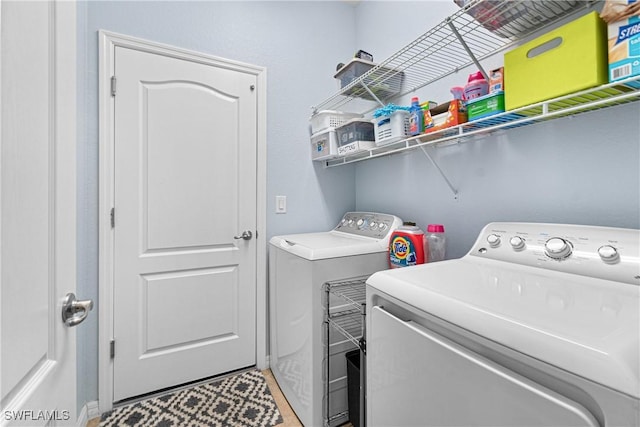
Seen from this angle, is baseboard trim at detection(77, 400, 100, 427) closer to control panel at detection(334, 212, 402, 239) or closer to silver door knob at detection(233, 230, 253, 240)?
silver door knob at detection(233, 230, 253, 240)

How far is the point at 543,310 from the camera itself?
0.63m

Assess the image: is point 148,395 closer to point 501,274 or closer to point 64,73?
point 64,73

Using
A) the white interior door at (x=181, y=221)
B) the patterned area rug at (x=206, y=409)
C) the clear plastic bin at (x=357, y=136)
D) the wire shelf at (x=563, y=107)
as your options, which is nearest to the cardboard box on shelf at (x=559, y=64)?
the wire shelf at (x=563, y=107)

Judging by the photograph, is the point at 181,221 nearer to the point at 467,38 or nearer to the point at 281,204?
the point at 281,204

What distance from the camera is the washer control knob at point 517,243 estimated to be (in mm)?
→ 1034

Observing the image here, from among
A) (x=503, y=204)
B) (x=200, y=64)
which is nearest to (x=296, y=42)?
(x=200, y=64)

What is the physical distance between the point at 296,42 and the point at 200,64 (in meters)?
0.76

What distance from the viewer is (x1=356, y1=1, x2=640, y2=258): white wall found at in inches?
39.2

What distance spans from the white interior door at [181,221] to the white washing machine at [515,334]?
1.28 meters

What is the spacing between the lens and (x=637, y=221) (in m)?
0.96

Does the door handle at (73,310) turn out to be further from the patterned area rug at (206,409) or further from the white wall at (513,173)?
the white wall at (513,173)

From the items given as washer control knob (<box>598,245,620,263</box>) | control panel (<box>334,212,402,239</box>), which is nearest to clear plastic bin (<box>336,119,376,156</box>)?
control panel (<box>334,212,402,239</box>)

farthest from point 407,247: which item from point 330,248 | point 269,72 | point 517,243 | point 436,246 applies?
point 269,72

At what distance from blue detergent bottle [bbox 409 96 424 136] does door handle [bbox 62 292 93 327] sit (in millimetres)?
1401
